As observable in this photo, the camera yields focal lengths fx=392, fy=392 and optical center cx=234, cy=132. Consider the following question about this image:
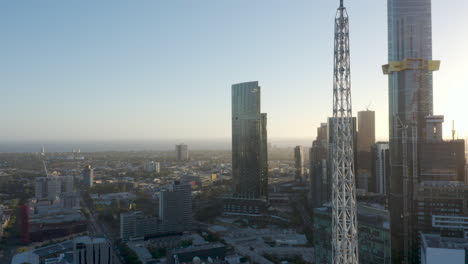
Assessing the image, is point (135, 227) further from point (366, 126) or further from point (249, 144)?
point (366, 126)

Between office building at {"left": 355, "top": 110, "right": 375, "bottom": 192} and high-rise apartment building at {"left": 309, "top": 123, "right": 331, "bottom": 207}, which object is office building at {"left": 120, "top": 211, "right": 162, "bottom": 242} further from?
office building at {"left": 355, "top": 110, "right": 375, "bottom": 192}

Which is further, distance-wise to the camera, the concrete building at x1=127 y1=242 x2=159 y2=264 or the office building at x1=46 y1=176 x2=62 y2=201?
the office building at x1=46 y1=176 x2=62 y2=201

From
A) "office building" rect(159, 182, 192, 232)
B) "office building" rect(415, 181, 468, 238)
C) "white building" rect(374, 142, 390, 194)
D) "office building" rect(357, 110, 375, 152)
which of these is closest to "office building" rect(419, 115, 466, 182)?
"office building" rect(415, 181, 468, 238)

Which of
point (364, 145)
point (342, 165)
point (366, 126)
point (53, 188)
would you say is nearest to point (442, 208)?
point (342, 165)

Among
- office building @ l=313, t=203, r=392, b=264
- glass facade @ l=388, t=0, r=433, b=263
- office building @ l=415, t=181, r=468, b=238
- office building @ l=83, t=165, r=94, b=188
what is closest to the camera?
office building @ l=313, t=203, r=392, b=264

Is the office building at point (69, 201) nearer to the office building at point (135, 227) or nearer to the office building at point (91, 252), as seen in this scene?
the office building at point (135, 227)

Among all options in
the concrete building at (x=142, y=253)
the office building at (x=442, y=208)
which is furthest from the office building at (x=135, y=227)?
the office building at (x=442, y=208)
